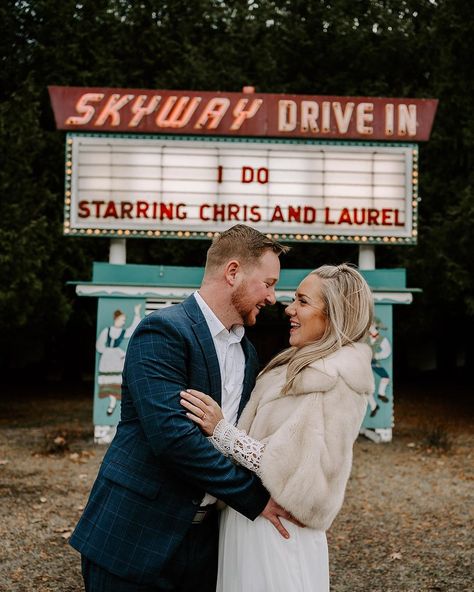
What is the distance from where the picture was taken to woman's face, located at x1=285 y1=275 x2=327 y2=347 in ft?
8.60

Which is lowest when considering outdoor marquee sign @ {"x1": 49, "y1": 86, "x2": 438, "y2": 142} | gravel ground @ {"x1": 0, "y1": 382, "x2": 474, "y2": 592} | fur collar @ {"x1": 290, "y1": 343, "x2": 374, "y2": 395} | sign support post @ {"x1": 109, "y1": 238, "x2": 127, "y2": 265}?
gravel ground @ {"x1": 0, "y1": 382, "x2": 474, "y2": 592}

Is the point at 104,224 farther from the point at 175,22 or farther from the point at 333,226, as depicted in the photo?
the point at 175,22

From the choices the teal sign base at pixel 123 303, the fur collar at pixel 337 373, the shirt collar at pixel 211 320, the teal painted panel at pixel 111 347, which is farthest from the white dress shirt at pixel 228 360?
the teal painted panel at pixel 111 347

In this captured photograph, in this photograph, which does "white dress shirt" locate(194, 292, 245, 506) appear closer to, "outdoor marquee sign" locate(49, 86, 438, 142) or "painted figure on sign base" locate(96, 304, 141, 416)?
"painted figure on sign base" locate(96, 304, 141, 416)

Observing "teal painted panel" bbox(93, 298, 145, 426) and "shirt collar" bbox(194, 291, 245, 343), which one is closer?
"shirt collar" bbox(194, 291, 245, 343)

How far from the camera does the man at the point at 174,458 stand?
7.34ft

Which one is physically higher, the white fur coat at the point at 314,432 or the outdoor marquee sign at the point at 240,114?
the outdoor marquee sign at the point at 240,114

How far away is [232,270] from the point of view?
251cm

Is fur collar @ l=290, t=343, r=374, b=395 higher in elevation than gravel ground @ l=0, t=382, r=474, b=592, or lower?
higher

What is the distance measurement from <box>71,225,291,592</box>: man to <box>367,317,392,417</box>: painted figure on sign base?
7.98 metres

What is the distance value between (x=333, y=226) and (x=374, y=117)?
1688 mm

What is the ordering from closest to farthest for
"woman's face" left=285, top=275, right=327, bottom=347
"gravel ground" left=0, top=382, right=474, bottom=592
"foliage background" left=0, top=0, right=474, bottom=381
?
"woman's face" left=285, top=275, right=327, bottom=347, "gravel ground" left=0, top=382, right=474, bottom=592, "foliage background" left=0, top=0, right=474, bottom=381

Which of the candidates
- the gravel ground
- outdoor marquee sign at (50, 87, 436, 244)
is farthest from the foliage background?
the gravel ground

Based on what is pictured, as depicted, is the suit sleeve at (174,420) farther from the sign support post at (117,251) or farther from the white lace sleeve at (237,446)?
the sign support post at (117,251)
